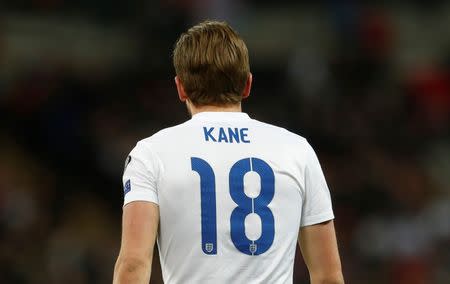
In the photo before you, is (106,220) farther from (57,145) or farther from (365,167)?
(365,167)

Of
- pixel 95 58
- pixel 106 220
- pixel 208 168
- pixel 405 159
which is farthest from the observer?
pixel 95 58

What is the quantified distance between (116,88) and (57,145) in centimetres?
107

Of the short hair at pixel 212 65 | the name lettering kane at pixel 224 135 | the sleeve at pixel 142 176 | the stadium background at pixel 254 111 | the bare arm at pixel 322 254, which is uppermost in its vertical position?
the short hair at pixel 212 65

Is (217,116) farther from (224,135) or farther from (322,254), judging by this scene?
(322,254)

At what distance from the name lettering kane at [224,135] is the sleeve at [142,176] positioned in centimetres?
18

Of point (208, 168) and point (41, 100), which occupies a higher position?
point (208, 168)

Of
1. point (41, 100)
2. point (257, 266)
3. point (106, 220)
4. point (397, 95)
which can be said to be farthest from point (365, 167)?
point (257, 266)

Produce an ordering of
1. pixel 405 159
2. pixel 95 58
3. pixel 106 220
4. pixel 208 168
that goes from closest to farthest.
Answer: pixel 208 168 → pixel 106 220 → pixel 405 159 → pixel 95 58

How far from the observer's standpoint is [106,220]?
34.1 ft

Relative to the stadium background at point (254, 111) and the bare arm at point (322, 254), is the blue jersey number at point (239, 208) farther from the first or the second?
the stadium background at point (254, 111)

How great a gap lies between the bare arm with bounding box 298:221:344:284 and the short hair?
1.53 feet

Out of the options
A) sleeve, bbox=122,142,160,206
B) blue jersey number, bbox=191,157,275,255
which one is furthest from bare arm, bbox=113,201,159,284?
blue jersey number, bbox=191,157,275,255

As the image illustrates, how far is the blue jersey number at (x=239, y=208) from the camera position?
10.2ft

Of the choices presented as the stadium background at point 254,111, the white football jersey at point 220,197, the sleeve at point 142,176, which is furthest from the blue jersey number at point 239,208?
the stadium background at point 254,111
